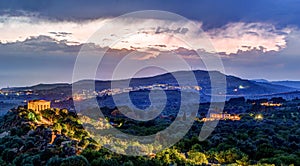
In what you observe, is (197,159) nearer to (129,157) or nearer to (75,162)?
(129,157)

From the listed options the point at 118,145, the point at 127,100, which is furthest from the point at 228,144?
the point at 127,100

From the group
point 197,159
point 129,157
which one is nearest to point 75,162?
point 129,157

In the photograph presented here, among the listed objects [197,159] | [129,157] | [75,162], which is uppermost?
[75,162]

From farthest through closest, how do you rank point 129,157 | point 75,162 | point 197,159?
point 197,159 < point 129,157 < point 75,162

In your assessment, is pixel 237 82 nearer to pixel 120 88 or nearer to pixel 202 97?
pixel 202 97

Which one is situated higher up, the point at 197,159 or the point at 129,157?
the point at 129,157

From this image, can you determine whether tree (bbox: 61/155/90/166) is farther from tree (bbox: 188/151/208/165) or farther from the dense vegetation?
tree (bbox: 188/151/208/165)

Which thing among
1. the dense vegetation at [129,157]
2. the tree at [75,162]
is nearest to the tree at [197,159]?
the dense vegetation at [129,157]

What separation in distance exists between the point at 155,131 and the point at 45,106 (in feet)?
57.2

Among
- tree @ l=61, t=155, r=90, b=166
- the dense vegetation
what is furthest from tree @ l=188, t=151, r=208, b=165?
tree @ l=61, t=155, r=90, b=166

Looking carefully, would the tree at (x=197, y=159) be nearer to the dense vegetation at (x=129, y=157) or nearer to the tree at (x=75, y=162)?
the dense vegetation at (x=129, y=157)

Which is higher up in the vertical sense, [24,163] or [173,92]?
[173,92]

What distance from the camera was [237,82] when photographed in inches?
6230

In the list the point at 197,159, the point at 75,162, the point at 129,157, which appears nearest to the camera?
the point at 75,162
